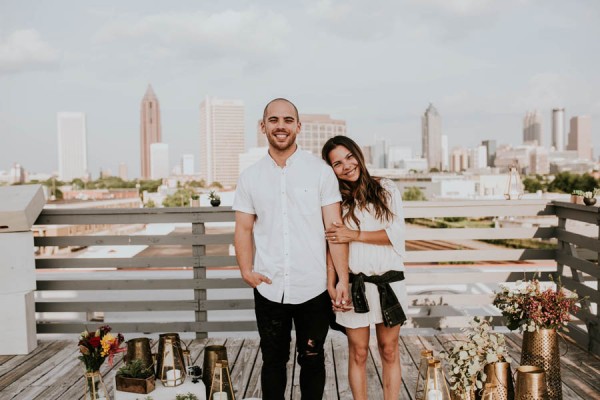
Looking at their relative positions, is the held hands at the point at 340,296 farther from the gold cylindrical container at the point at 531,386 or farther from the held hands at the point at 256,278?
the gold cylindrical container at the point at 531,386

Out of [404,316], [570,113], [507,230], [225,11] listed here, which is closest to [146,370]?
[404,316]

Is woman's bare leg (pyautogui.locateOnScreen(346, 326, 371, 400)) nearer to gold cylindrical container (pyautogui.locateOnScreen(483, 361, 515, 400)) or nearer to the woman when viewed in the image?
the woman

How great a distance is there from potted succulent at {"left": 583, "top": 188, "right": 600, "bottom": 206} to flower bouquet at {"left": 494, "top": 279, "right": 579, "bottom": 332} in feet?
3.82

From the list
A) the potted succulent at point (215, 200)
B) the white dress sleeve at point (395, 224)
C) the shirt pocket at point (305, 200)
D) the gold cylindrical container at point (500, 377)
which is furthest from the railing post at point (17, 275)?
the gold cylindrical container at point (500, 377)

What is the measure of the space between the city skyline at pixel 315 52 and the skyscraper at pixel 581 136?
31101mm

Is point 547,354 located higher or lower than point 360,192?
lower

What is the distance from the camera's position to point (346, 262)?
2145 millimetres

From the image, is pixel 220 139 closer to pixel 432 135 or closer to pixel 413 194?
pixel 432 135

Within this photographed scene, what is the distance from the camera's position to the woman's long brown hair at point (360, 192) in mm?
2217

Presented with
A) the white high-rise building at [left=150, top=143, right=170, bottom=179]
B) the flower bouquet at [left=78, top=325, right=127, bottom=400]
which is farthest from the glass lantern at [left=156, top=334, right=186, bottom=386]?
the white high-rise building at [left=150, top=143, right=170, bottom=179]

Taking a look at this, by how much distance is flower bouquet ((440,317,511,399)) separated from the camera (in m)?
1.85

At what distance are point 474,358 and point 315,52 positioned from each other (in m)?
103

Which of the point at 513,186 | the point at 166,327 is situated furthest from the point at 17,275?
the point at 513,186

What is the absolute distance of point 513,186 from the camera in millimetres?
4051
